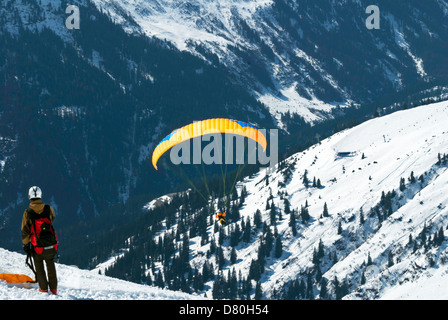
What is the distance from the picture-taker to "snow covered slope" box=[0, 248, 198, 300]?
30.1 m

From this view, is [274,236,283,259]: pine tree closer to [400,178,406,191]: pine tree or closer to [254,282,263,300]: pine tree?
[254,282,263,300]: pine tree

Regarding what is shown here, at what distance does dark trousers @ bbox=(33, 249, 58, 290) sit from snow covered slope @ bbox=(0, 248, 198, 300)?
52cm

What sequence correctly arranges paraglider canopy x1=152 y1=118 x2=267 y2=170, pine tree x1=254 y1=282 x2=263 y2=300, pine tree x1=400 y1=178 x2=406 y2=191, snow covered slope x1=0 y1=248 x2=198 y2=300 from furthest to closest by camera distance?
pine tree x1=400 y1=178 x2=406 y2=191 → pine tree x1=254 y1=282 x2=263 y2=300 → paraglider canopy x1=152 y1=118 x2=267 y2=170 → snow covered slope x1=0 y1=248 x2=198 y2=300

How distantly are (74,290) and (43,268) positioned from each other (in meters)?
4.26

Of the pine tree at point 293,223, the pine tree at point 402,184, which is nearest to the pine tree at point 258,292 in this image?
the pine tree at point 293,223

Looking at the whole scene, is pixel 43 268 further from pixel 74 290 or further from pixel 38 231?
pixel 74 290

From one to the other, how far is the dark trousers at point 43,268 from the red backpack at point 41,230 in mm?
261

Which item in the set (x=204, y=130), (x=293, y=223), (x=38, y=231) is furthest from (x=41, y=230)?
(x=293, y=223)

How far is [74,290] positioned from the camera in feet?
109

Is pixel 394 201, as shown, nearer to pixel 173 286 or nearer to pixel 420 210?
pixel 420 210

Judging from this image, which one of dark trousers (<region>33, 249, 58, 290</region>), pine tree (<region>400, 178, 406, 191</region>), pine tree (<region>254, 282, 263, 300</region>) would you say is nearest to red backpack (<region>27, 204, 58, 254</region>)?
dark trousers (<region>33, 249, 58, 290</region>)

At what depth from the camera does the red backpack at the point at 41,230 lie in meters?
28.3

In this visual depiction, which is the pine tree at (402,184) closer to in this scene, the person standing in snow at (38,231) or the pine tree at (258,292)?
the pine tree at (258,292)
